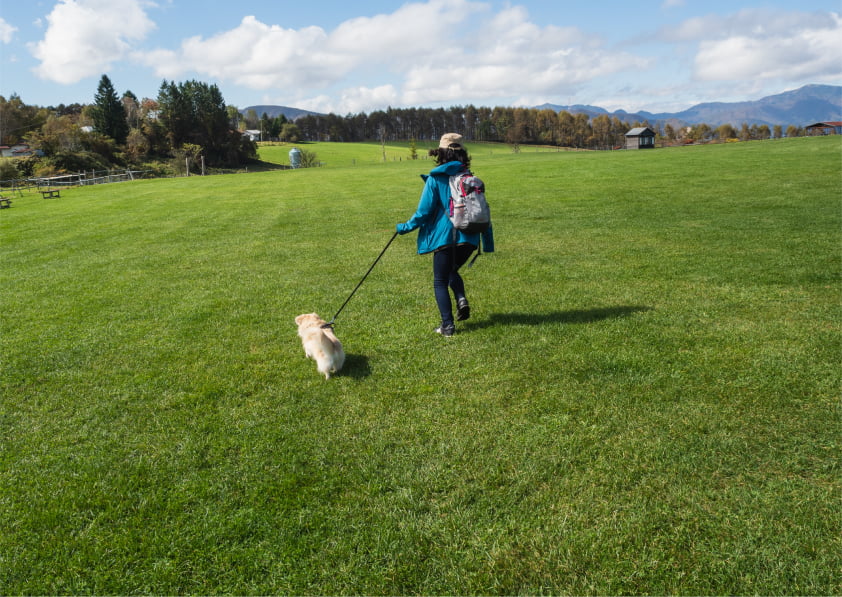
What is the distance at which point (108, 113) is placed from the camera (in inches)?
3595

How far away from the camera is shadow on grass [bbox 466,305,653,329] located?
7047mm

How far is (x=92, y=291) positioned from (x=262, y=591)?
8.47 meters

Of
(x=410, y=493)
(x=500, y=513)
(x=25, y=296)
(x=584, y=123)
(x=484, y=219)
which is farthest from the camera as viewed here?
(x=584, y=123)

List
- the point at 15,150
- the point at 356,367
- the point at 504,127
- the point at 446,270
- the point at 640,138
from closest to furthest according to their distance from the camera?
the point at 356,367
the point at 446,270
the point at 15,150
the point at 640,138
the point at 504,127

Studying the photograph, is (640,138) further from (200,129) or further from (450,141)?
(450,141)

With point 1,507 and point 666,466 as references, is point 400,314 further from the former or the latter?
point 1,507

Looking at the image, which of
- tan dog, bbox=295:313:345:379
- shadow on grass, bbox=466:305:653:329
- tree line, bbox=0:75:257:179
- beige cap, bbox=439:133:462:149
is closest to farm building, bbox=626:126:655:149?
tree line, bbox=0:75:257:179

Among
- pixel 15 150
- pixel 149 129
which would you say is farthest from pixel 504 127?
pixel 15 150

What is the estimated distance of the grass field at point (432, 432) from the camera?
123 inches

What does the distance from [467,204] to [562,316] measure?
2.34 meters

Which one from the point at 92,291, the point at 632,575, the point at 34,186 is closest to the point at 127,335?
the point at 92,291

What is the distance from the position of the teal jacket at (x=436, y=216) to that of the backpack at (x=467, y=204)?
124 mm

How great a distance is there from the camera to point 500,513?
3492mm

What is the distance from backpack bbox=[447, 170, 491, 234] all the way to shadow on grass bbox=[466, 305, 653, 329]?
1557mm
